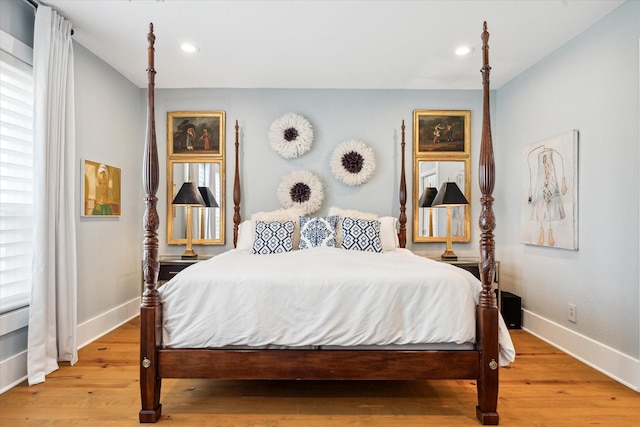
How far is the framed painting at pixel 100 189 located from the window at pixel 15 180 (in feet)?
2.07

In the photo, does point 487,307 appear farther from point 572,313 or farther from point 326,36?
point 326,36

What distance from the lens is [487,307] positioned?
1.91 metres

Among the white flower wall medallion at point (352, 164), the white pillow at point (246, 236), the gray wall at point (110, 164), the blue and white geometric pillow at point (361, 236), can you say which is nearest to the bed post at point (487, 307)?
the blue and white geometric pillow at point (361, 236)

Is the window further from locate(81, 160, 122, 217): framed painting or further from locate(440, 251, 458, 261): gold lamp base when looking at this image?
locate(440, 251, 458, 261): gold lamp base

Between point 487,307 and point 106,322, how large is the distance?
336 centimetres

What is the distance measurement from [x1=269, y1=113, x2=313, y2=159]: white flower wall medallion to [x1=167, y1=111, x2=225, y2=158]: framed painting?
2.30ft

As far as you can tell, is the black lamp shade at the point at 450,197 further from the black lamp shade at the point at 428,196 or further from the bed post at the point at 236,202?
the bed post at the point at 236,202

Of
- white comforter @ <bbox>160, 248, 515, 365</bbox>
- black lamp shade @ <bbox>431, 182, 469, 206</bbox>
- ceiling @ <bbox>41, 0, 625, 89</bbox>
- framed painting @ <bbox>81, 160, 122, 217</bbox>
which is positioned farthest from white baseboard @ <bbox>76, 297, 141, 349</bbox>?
black lamp shade @ <bbox>431, 182, 469, 206</bbox>

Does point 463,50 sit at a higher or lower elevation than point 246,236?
higher

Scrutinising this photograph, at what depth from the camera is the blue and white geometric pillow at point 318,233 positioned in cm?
337

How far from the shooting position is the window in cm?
230

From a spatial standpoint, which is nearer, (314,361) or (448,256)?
(314,361)

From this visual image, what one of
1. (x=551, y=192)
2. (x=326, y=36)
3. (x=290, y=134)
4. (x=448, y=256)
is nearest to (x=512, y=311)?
(x=448, y=256)

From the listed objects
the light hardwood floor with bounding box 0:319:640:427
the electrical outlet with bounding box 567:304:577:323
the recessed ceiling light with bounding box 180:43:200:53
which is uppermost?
the recessed ceiling light with bounding box 180:43:200:53
